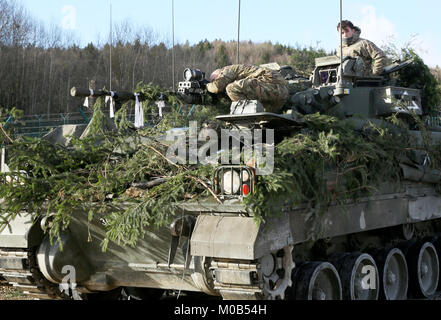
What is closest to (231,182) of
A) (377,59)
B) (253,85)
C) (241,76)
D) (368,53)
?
(253,85)

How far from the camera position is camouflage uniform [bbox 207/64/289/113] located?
6.79 meters

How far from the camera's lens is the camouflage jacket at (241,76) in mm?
6969

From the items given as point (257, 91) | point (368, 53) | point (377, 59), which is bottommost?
point (257, 91)

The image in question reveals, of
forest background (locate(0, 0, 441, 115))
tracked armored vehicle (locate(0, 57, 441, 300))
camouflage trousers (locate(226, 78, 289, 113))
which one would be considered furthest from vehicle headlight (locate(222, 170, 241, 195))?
forest background (locate(0, 0, 441, 115))

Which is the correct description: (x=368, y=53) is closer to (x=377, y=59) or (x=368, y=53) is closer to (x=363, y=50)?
(x=363, y=50)

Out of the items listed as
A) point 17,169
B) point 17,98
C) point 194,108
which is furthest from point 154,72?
point 17,169

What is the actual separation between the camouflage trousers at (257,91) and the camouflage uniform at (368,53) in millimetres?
2266

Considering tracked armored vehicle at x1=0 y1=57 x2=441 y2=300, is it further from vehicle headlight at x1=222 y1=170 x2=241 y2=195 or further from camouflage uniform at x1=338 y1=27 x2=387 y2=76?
camouflage uniform at x1=338 y1=27 x2=387 y2=76

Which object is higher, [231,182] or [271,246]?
[231,182]

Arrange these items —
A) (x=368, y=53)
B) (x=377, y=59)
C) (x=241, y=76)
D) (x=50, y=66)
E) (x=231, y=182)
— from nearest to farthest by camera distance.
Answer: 1. (x=231, y=182)
2. (x=241, y=76)
3. (x=377, y=59)
4. (x=368, y=53)
5. (x=50, y=66)

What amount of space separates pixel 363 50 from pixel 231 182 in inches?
184

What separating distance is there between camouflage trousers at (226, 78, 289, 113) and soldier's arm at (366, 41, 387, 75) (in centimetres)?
236

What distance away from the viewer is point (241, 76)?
7141 millimetres
